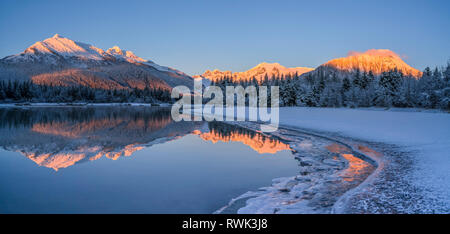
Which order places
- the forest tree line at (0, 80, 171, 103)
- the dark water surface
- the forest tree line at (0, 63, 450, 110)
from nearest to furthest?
the dark water surface
the forest tree line at (0, 63, 450, 110)
the forest tree line at (0, 80, 171, 103)

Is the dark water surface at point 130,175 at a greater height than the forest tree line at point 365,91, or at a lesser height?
lesser

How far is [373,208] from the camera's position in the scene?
16.9 feet

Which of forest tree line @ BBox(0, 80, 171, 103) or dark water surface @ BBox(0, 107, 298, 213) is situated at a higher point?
forest tree line @ BBox(0, 80, 171, 103)

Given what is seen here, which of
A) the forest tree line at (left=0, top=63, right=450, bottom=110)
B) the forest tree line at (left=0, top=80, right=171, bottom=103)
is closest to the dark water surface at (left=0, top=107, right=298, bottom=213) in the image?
the forest tree line at (left=0, top=63, right=450, bottom=110)

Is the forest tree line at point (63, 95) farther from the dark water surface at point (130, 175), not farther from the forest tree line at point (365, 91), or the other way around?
the dark water surface at point (130, 175)

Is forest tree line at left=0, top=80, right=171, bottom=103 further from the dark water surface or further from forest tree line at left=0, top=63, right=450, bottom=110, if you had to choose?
the dark water surface

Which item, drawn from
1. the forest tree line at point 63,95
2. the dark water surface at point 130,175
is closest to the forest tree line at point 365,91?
the forest tree line at point 63,95

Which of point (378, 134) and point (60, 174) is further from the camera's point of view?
point (378, 134)

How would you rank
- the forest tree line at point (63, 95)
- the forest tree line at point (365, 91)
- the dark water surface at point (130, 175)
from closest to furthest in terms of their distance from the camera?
1. the dark water surface at point (130, 175)
2. the forest tree line at point (365, 91)
3. the forest tree line at point (63, 95)

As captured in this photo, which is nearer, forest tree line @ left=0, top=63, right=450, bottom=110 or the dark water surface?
the dark water surface
